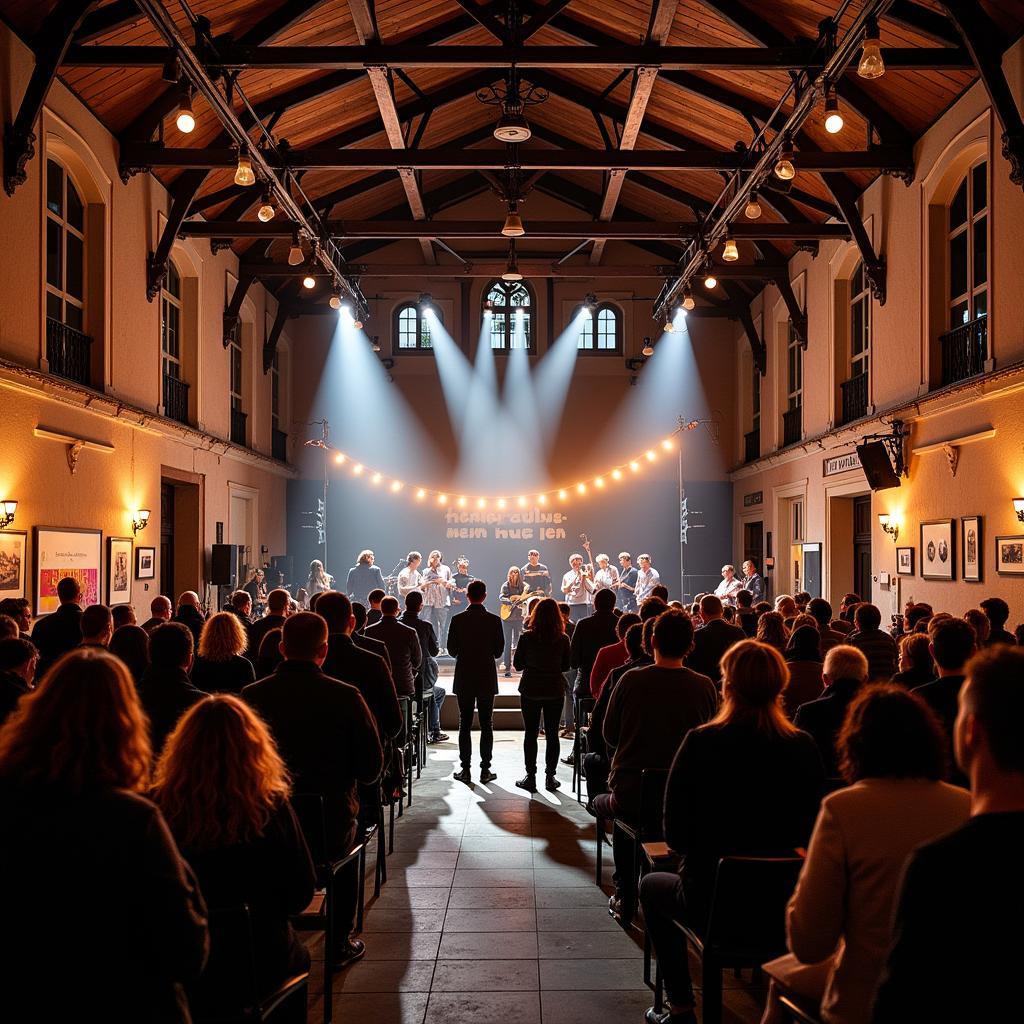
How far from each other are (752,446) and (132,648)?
1427 cm

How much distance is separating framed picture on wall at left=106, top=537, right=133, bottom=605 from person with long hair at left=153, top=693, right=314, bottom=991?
7790mm

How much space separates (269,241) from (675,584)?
915 centimetres

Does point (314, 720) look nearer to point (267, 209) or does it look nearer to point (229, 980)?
point (229, 980)

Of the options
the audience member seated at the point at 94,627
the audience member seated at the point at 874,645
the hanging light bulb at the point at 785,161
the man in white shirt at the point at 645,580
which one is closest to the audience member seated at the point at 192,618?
the audience member seated at the point at 94,627

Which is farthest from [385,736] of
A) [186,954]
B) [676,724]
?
[186,954]

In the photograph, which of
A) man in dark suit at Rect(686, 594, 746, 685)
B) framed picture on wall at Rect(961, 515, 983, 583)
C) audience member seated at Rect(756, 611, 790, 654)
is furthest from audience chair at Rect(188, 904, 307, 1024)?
framed picture on wall at Rect(961, 515, 983, 583)

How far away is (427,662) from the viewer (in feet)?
28.4

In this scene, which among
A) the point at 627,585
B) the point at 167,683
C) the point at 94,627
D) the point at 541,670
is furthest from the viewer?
the point at 627,585

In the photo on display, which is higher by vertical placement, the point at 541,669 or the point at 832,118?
the point at 832,118

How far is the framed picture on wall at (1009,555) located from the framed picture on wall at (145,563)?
8.22m

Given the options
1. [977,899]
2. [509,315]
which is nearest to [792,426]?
[509,315]

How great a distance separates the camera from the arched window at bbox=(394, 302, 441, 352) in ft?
A: 61.2

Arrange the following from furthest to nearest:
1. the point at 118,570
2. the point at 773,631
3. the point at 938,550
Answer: the point at 118,570
the point at 938,550
the point at 773,631

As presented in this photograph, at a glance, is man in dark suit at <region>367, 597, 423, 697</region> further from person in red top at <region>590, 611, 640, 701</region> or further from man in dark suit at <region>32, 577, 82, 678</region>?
man in dark suit at <region>32, 577, 82, 678</region>
